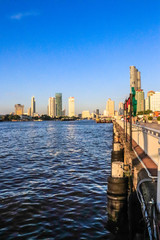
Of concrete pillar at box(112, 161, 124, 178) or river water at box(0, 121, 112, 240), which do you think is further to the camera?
river water at box(0, 121, 112, 240)

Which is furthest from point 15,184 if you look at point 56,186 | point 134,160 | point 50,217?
point 134,160

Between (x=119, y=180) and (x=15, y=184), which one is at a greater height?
(x=119, y=180)

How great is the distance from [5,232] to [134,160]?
596 cm

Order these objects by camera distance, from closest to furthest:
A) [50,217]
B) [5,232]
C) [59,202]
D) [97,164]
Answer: [5,232] → [50,217] → [59,202] → [97,164]

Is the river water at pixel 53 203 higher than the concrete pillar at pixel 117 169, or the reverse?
the concrete pillar at pixel 117 169

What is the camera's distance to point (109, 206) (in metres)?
8.24

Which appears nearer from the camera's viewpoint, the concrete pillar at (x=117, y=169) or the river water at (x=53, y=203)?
the concrete pillar at (x=117, y=169)

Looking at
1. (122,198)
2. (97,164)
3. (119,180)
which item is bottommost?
(97,164)

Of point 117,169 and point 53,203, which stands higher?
point 117,169

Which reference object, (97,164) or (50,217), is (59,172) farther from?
(50,217)

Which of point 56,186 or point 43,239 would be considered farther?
point 56,186

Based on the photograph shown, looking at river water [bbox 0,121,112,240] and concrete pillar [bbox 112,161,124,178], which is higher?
concrete pillar [bbox 112,161,124,178]

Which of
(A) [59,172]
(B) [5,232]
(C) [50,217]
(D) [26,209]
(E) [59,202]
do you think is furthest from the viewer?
(A) [59,172]

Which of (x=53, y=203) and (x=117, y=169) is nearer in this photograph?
(x=117, y=169)
